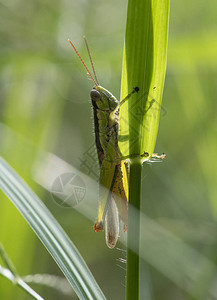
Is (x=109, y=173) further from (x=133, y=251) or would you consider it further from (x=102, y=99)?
(x=133, y=251)

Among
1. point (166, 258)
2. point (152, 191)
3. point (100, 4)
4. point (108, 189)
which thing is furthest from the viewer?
point (100, 4)

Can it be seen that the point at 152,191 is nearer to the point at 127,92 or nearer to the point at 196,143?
the point at 196,143

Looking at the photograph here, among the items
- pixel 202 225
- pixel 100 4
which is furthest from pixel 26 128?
pixel 100 4

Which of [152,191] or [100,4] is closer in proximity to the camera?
[152,191]

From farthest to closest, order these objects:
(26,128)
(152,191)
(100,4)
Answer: (100,4)
(152,191)
(26,128)

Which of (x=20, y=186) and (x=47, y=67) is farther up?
(x=47, y=67)

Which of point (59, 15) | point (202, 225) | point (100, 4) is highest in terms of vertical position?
point (100, 4)

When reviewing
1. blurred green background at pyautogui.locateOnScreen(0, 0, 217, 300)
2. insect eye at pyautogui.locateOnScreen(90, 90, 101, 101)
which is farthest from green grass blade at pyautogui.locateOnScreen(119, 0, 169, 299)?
blurred green background at pyautogui.locateOnScreen(0, 0, 217, 300)

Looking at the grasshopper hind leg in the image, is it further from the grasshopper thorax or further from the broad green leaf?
the broad green leaf
